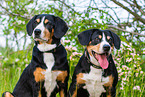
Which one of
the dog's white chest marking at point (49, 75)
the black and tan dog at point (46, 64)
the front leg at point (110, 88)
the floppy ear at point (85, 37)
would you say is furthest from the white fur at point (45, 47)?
the front leg at point (110, 88)

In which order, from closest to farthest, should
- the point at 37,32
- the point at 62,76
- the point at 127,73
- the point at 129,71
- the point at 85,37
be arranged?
the point at 37,32 < the point at 62,76 < the point at 85,37 < the point at 129,71 < the point at 127,73

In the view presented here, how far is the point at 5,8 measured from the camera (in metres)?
6.02

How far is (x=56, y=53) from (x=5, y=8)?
296cm

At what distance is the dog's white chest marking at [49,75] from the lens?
3.56 meters

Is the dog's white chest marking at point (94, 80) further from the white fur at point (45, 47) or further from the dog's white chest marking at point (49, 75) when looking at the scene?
the white fur at point (45, 47)

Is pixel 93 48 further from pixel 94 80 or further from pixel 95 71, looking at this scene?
pixel 94 80

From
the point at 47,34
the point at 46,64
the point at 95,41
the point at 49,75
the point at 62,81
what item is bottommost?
the point at 62,81

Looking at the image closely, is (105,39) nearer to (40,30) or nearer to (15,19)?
(40,30)

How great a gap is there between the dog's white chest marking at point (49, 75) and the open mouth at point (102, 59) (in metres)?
0.66

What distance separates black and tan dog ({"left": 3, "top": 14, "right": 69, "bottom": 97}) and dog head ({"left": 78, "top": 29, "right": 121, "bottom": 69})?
0.41 m

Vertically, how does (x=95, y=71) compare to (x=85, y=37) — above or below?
below

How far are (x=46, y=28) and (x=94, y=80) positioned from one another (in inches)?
44.9

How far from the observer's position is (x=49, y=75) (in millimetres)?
3557

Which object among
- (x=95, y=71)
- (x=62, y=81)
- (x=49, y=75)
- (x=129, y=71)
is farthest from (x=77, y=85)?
(x=129, y=71)
